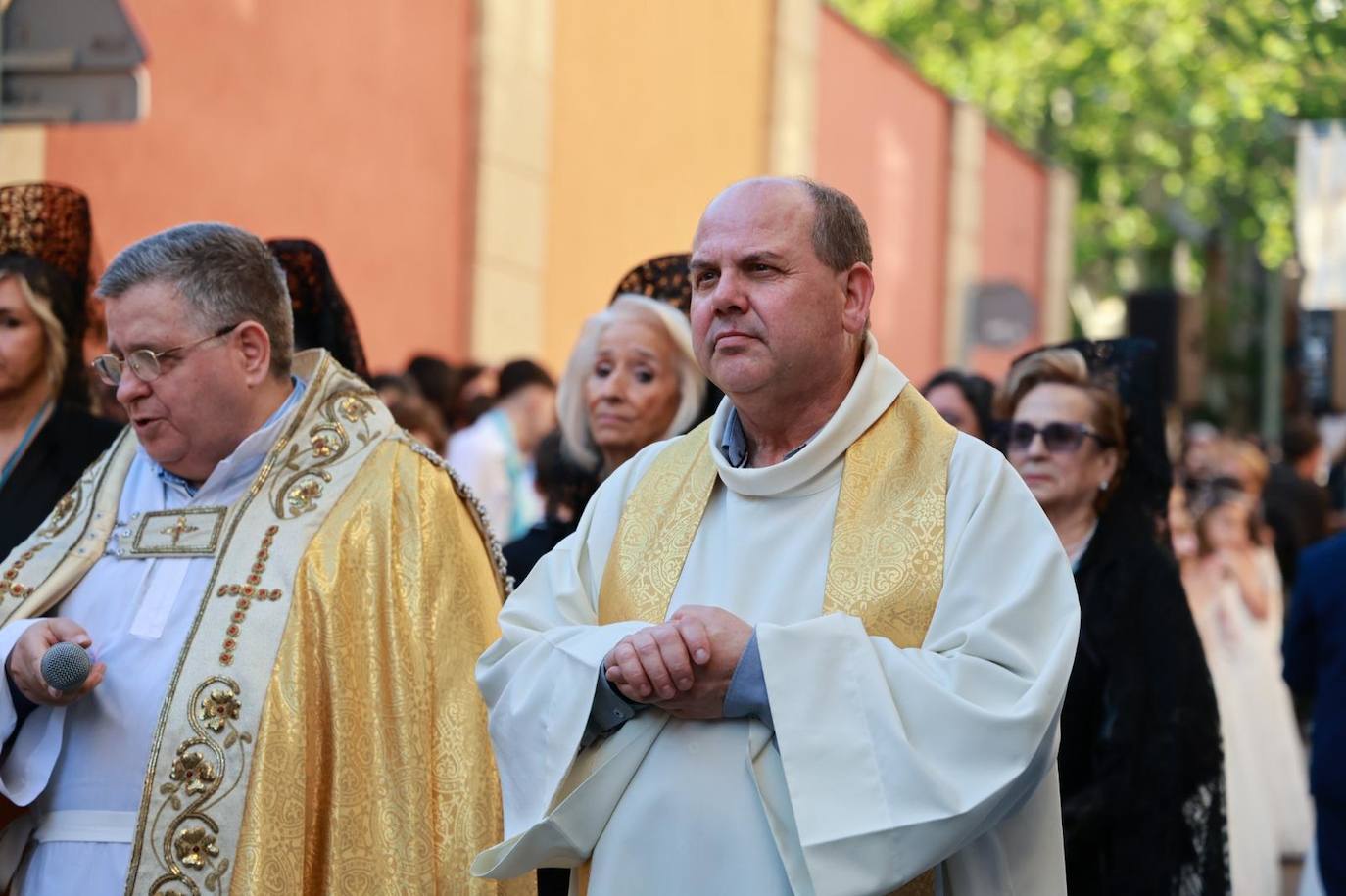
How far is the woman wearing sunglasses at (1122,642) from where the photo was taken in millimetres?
4855

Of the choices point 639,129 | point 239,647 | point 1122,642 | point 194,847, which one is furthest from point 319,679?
point 639,129

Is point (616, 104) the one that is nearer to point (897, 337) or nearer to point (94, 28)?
point (897, 337)

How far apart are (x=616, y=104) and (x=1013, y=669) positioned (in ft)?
37.6

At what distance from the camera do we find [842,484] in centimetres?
346

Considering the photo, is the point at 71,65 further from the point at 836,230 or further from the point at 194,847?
the point at 836,230

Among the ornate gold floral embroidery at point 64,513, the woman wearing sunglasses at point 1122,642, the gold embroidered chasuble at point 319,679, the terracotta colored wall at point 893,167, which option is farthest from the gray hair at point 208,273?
the terracotta colored wall at point 893,167

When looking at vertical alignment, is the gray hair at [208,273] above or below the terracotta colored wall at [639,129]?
below

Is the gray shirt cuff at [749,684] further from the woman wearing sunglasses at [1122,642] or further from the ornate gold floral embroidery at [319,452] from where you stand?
the woman wearing sunglasses at [1122,642]

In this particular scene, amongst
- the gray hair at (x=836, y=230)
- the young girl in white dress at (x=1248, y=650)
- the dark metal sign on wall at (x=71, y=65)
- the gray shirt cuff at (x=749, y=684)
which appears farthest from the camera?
the young girl in white dress at (x=1248, y=650)

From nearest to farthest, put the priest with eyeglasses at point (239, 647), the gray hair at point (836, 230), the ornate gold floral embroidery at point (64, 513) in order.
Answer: the gray hair at point (836, 230)
the priest with eyeglasses at point (239, 647)
the ornate gold floral embroidery at point (64, 513)

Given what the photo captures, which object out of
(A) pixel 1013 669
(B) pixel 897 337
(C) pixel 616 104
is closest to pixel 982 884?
(A) pixel 1013 669

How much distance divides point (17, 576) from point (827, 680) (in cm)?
194

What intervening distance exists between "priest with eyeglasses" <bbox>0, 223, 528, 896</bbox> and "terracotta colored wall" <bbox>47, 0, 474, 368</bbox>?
4438 millimetres

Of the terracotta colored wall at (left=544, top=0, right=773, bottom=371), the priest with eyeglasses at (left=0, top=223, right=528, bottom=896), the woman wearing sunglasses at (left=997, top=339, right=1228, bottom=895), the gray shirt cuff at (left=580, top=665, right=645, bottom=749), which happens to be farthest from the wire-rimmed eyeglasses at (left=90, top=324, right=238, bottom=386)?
the terracotta colored wall at (left=544, top=0, right=773, bottom=371)
